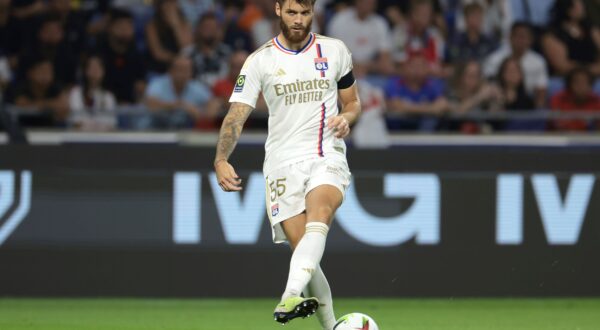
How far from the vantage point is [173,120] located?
13.4 metres

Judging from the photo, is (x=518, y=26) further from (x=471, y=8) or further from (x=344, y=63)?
(x=344, y=63)

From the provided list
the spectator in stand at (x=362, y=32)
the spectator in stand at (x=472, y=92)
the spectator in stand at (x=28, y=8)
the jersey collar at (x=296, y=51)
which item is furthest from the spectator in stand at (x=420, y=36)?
the jersey collar at (x=296, y=51)

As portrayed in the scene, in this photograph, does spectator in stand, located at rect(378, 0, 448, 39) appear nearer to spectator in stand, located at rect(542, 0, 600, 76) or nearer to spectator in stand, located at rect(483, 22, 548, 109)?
spectator in stand, located at rect(483, 22, 548, 109)

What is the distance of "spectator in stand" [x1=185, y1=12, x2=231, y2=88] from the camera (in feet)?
46.0

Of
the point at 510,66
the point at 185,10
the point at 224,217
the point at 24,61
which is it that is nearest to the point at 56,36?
the point at 24,61

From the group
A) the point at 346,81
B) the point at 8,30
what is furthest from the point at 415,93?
the point at 346,81

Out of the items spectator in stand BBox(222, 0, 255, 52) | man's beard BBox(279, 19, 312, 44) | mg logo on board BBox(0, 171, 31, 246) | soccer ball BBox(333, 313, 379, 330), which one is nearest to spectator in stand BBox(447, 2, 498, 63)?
spectator in stand BBox(222, 0, 255, 52)

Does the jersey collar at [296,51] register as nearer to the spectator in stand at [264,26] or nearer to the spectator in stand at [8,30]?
the spectator in stand at [264,26]

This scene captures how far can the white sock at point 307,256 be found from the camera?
261 inches

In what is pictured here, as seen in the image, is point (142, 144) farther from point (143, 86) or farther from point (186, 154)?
point (143, 86)

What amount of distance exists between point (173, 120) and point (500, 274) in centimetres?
424

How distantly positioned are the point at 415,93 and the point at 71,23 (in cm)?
425

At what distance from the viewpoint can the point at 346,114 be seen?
7.12 meters

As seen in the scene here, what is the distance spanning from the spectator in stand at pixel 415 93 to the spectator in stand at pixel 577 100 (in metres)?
1.40
